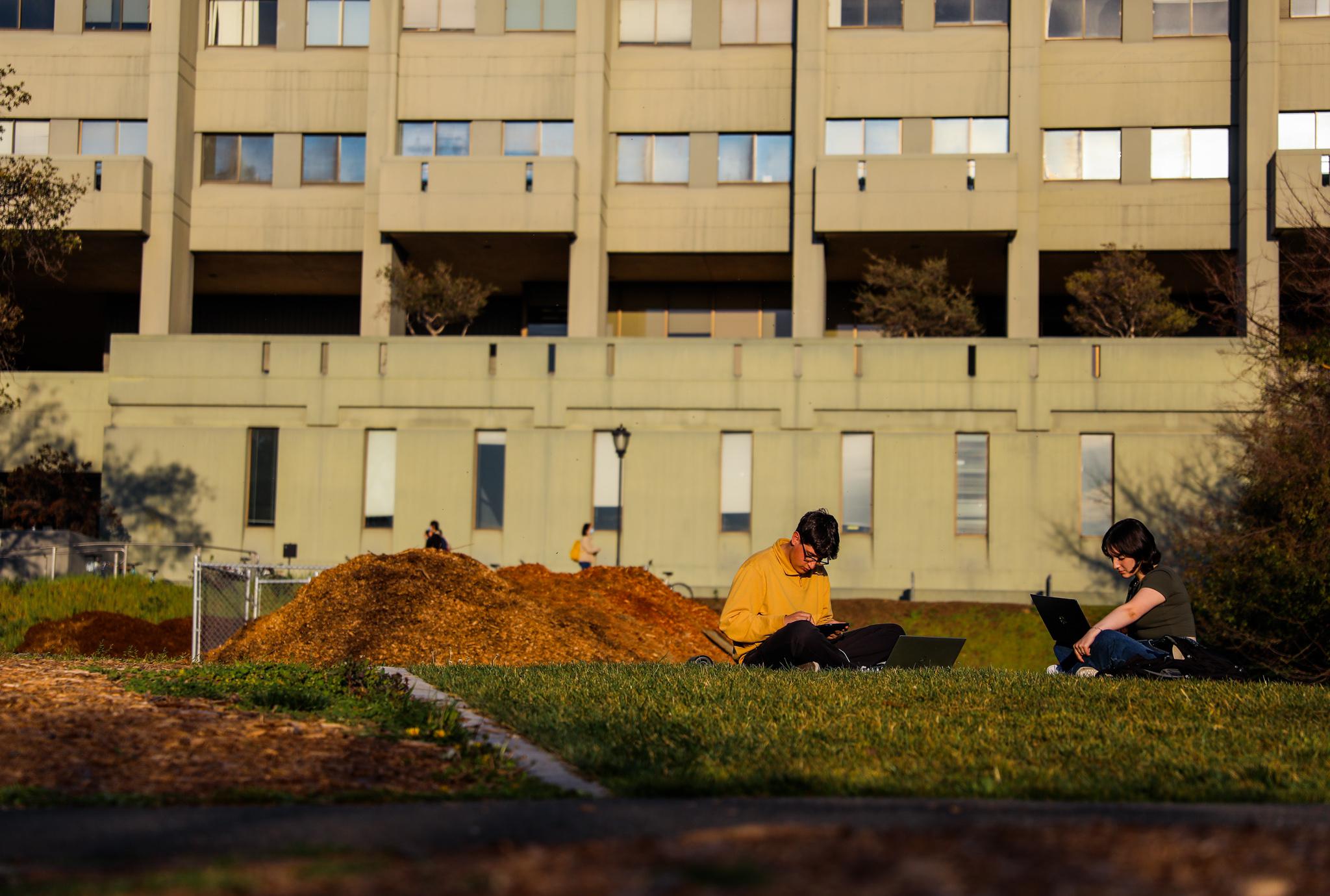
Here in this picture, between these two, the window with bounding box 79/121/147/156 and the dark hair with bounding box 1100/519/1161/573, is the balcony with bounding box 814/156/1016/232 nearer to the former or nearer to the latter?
the window with bounding box 79/121/147/156

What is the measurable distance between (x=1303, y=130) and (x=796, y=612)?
2882 cm

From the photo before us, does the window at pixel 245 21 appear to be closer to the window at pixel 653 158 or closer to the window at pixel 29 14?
the window at pixel 29 14

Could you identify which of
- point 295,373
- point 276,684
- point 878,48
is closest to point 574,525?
point 295,373

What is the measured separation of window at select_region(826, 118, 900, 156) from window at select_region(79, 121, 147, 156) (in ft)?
58.1

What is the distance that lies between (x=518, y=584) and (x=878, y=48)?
67.1 feet

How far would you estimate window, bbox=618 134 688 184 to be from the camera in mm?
37188

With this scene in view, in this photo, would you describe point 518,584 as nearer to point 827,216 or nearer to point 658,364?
point 658,364

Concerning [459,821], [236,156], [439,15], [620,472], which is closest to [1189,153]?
[620,472]

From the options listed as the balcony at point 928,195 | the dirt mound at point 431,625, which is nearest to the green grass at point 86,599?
the dirt mound at point 431,625

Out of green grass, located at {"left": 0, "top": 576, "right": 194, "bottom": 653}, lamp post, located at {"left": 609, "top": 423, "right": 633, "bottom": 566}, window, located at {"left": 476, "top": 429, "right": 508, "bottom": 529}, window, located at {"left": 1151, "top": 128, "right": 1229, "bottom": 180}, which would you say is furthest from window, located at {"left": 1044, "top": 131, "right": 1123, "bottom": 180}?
green grass, located at {"left": 0, "top": 576, "right": 194, "bottom": 653}

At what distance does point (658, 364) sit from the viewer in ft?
108

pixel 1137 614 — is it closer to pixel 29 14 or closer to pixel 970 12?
pixel 970 12

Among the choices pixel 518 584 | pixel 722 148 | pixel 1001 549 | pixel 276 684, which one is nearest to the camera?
pixel 276 684

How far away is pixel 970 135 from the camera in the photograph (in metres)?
36.0
